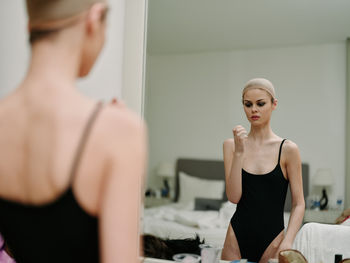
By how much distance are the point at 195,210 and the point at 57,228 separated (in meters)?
1.43

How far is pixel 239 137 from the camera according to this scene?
1526mm

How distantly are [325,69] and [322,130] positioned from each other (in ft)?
1.11

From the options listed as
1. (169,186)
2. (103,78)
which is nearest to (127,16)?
(103,78)

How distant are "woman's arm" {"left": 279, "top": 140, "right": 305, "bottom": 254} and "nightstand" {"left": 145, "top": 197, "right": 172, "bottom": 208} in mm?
767

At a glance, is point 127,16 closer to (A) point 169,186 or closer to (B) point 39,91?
(A) point 169,186

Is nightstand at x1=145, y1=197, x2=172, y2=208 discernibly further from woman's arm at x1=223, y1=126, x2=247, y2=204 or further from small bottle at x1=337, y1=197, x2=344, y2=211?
small bottle at x1=337, y1=197, x2=344, y2=211

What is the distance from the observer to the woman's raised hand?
5.03 ft

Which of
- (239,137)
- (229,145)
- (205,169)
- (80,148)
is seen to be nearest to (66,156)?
(80,148)

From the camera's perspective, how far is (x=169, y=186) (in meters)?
2.12

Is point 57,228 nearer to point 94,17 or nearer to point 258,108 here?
point 94,17

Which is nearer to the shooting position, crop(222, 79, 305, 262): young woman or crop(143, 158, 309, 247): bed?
crop(222, 79, 305, 262): young woman

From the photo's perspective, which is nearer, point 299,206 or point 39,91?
point 39,91

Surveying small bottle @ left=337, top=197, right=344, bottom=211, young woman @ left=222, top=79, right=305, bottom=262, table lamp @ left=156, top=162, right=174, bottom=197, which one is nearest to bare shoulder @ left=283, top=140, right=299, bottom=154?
young woman @ left=222, top=79, right=305, bottom=262

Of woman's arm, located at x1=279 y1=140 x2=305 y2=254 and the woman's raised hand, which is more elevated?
the woman's raised hand
